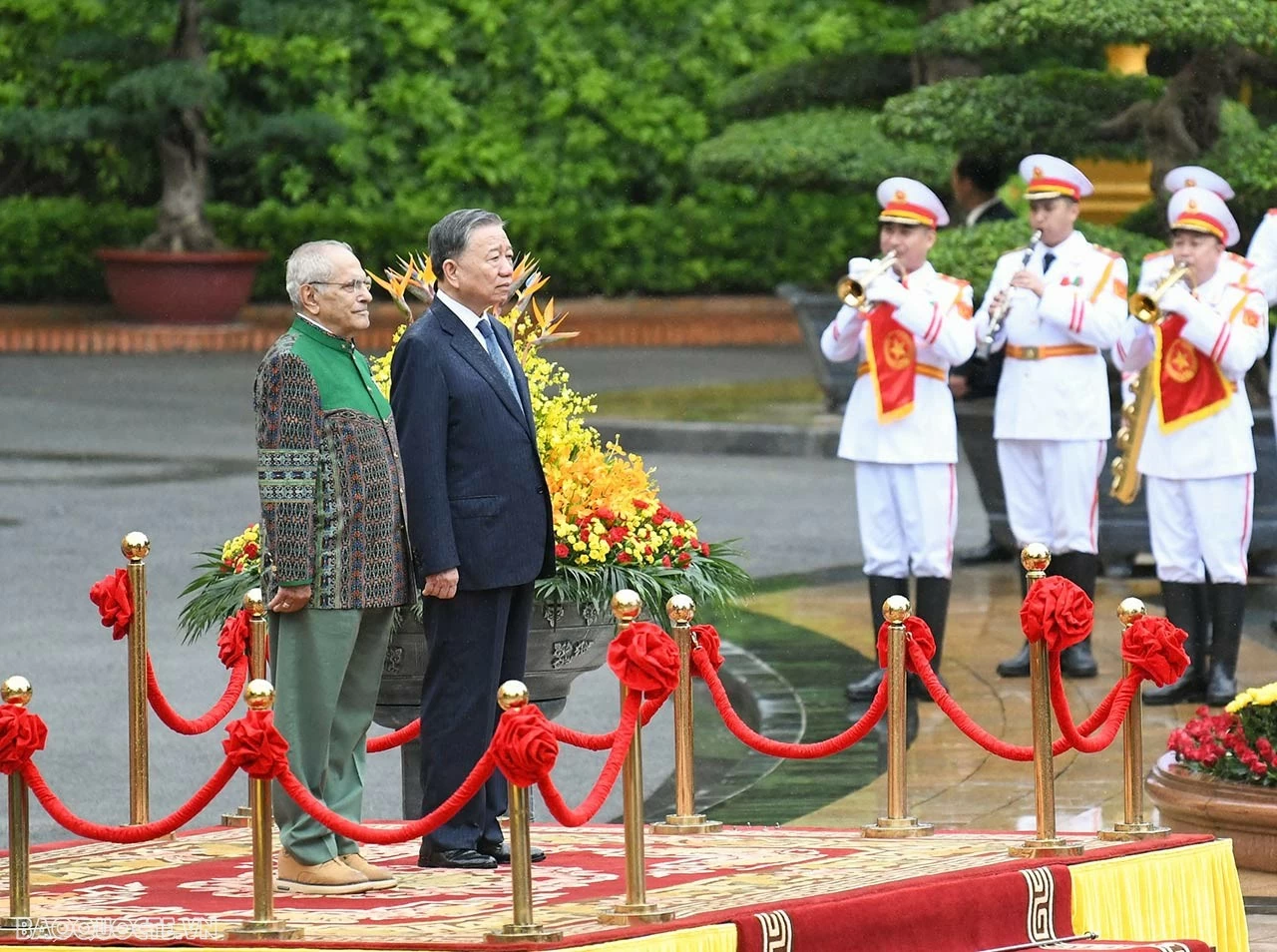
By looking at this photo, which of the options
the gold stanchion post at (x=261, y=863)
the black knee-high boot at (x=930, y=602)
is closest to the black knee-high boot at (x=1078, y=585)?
the black knee-high boot at (x=930, y=602)

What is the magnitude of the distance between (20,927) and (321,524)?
3.57 feet

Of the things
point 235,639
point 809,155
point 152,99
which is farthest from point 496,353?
point 152,99

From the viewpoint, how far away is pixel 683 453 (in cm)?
1739

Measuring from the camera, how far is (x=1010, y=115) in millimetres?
12992

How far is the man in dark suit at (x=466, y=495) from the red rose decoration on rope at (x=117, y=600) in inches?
37.4

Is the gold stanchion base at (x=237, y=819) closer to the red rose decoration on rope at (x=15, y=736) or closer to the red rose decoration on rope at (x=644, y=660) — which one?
the red rose decoration on rope at (x=15, y=736)

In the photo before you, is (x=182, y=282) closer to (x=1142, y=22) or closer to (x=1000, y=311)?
(x=1142, y=22)

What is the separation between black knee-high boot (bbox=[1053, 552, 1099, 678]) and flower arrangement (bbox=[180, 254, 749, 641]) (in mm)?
2664

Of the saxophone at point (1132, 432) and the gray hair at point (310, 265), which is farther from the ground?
the gray hair at point (310, 265)

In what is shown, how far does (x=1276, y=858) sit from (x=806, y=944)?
6.60 feet

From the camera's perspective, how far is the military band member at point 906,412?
925 centimetres

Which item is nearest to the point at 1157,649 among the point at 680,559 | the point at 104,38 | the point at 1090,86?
the point at 680,559

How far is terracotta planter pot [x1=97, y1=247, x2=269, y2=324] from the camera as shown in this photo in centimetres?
2419

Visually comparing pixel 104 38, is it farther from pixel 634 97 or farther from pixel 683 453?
pixel 683 453
